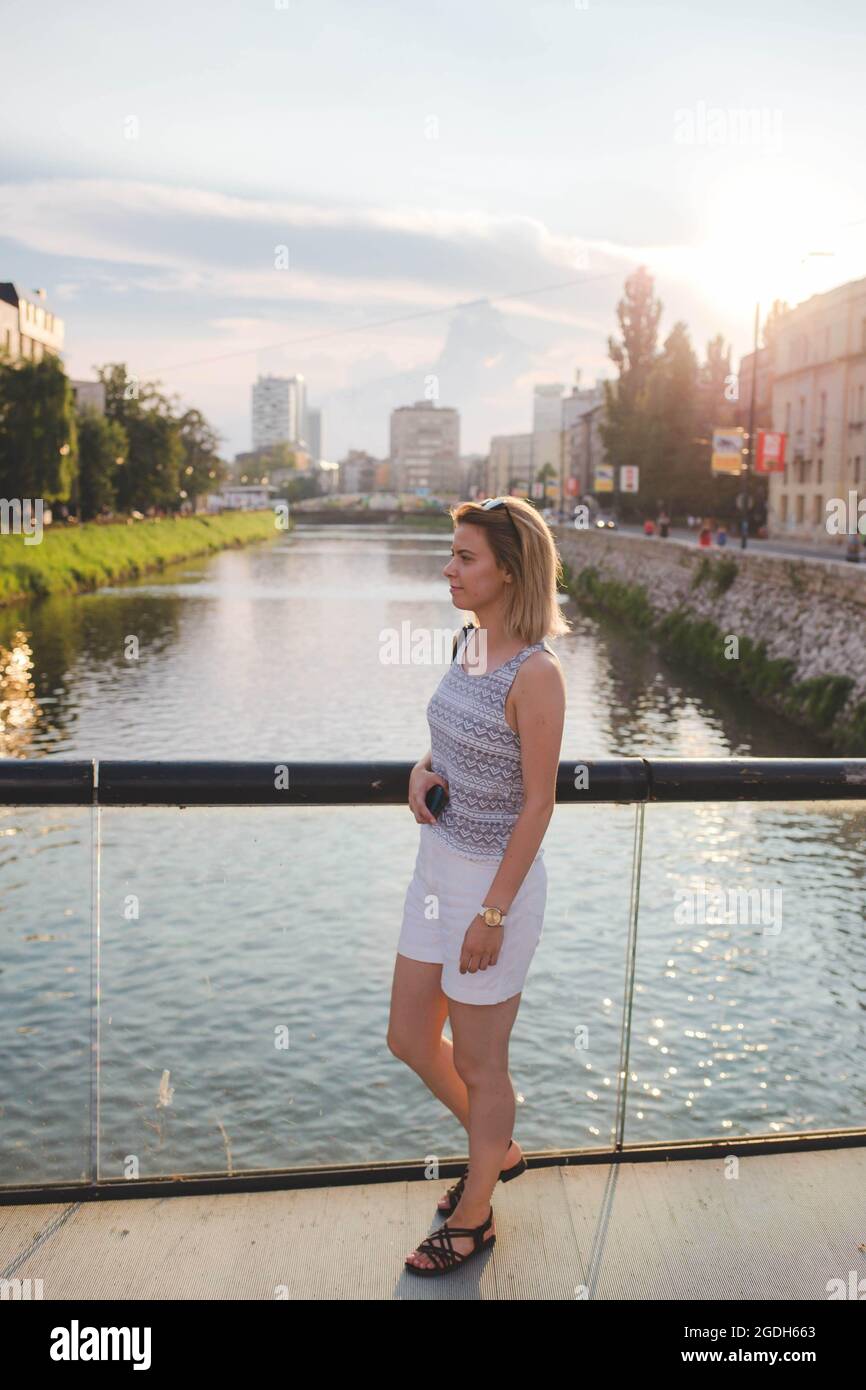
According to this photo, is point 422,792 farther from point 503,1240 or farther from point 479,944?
point 503,1240

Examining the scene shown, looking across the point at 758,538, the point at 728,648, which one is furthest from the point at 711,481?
the point at 728,648

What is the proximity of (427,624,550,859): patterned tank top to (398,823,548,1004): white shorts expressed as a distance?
42mm

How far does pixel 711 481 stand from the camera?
70.8 metres

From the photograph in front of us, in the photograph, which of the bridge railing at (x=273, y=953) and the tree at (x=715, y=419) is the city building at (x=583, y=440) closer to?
the tree at (x=715, y=419)

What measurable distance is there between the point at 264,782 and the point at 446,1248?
47.9 inches

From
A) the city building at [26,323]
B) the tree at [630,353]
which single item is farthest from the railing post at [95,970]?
the city building at [26,323]

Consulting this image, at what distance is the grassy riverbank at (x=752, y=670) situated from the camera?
2286cm

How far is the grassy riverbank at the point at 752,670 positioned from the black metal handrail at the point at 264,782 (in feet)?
58.7

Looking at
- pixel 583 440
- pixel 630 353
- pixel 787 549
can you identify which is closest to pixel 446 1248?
pixel 787 549

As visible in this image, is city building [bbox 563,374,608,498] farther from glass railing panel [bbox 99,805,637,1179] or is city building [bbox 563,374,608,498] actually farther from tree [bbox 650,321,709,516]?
glass railing panel [bbox 99,805,637,1179]

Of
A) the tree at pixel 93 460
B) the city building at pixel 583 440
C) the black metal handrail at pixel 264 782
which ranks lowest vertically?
the black metal handrail at pixel 264 782

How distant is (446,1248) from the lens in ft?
10.4

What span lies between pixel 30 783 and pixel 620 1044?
5.97 ft
